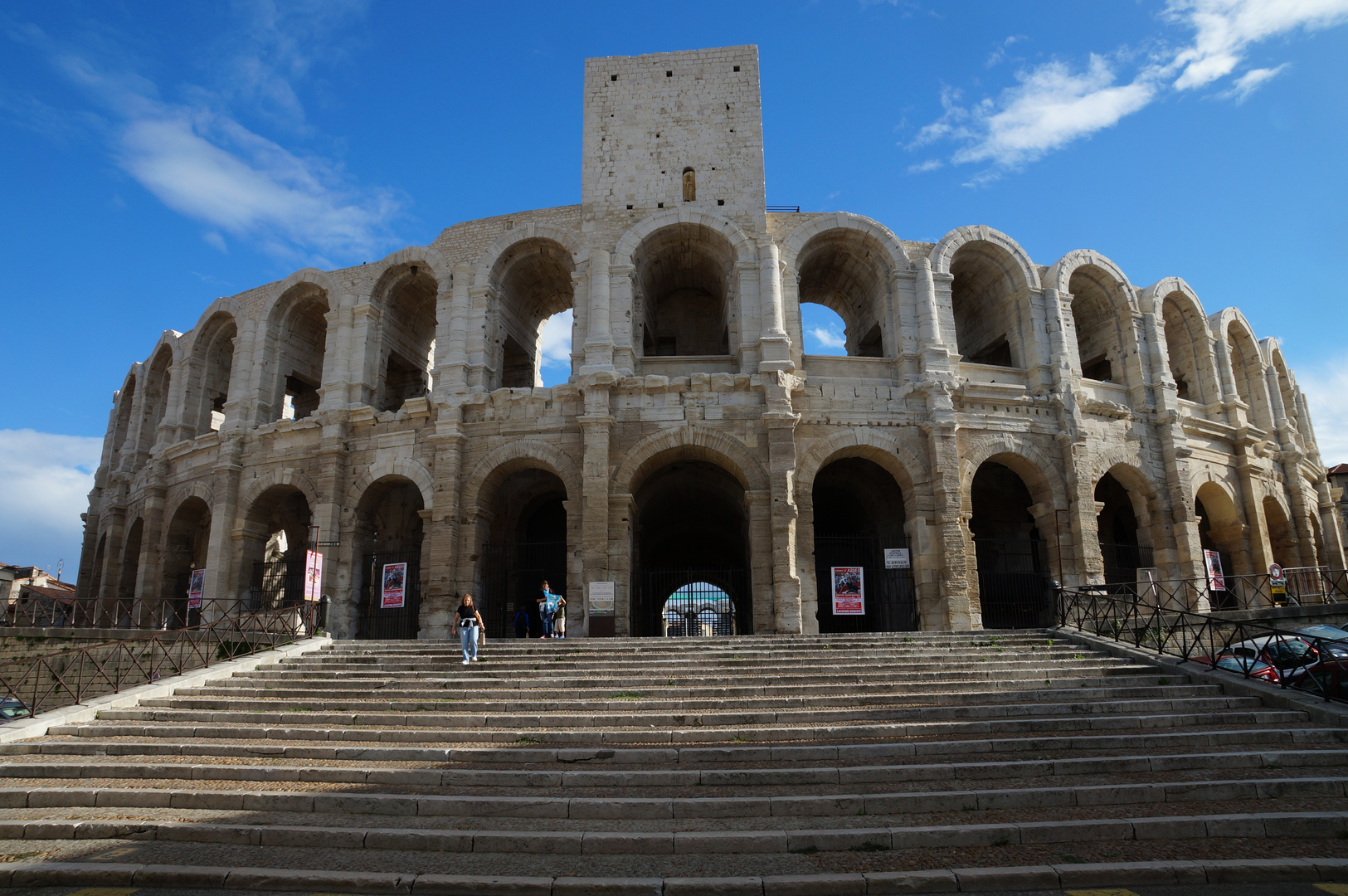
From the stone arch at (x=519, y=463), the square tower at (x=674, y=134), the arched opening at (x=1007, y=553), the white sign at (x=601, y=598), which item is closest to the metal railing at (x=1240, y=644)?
the arched opening at (x=1007, y=553)

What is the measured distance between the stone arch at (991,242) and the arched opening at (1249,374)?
27.8 ft

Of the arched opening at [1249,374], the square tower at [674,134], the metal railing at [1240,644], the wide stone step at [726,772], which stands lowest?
the wide stone step at [726,772]

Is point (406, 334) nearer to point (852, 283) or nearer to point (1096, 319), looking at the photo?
point (852, 283)

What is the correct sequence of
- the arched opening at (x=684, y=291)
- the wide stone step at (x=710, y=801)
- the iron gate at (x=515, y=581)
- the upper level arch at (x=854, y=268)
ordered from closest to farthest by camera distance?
1. the wide stone step at (x=710, y=801)
2. the iron gate at (x=515, y=581)
3. the upper level arch at (x=854, y=268)
4. the arched opening at (x=684, y=291)

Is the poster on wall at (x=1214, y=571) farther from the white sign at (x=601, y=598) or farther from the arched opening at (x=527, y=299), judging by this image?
the arched opening at (x=527, y=299)

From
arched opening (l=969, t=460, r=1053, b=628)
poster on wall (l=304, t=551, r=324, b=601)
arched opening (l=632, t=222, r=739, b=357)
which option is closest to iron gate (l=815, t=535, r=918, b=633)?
arched opening (l=969, t=460, r=1053, b=628)

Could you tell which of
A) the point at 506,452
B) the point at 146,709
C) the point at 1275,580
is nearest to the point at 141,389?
the point at 506,452

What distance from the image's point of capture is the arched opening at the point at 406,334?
72.4ft

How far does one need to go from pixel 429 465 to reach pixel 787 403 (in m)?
9.08

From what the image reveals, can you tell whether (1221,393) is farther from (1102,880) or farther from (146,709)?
(146,709)

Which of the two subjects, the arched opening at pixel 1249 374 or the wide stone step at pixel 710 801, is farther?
the arched opening at pixel 1249 374

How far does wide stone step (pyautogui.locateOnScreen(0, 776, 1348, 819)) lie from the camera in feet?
24.3

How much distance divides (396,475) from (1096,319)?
2048 centimetres

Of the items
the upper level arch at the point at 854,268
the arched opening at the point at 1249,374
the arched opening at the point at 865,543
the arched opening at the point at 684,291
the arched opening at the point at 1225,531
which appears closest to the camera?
the arched opening at the point at 865,543
